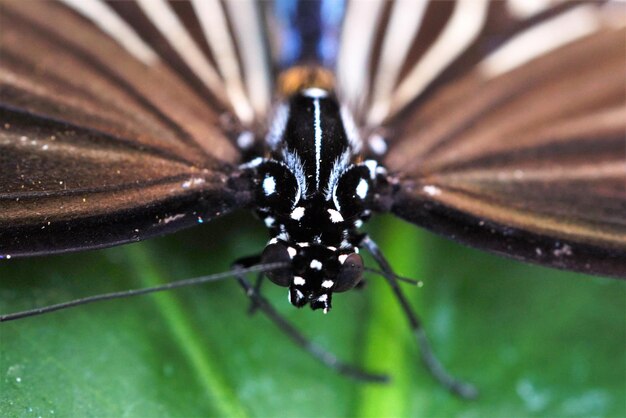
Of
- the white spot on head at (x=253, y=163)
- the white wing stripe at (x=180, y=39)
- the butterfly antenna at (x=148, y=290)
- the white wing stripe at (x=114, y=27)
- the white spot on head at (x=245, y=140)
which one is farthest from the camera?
the white wing stripe at (x=180, y=39)

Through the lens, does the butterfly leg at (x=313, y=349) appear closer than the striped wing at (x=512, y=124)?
No

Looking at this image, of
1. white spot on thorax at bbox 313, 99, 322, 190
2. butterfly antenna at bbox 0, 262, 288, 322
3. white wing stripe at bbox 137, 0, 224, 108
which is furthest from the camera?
white wing stripe at bbox 137, 0, 224, 108

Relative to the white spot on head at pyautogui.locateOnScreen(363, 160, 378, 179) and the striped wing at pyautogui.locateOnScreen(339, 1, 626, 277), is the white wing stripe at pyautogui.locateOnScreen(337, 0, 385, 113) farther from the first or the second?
the white spot on head at pyautogui.locateOnScreen(363, 160, 378, 179)

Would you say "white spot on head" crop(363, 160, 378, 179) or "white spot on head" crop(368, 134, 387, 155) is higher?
"white spot on head" crop(363, 160, 378, 179)

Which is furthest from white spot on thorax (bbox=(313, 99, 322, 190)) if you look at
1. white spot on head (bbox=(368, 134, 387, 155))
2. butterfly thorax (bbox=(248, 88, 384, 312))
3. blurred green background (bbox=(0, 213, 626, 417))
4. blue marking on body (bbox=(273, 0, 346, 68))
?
blue marking on body (bbox=(273, 0, 346, 68))

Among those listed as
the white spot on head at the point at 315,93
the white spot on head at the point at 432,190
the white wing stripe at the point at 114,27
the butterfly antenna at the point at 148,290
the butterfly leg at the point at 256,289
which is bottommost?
the butterfly leg at the point at 256,289

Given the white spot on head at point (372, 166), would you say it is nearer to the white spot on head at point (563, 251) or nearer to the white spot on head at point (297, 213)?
the white spot on head at point (297, 213)

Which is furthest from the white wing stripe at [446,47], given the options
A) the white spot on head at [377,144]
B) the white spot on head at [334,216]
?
the white spot on head at [334,216]
